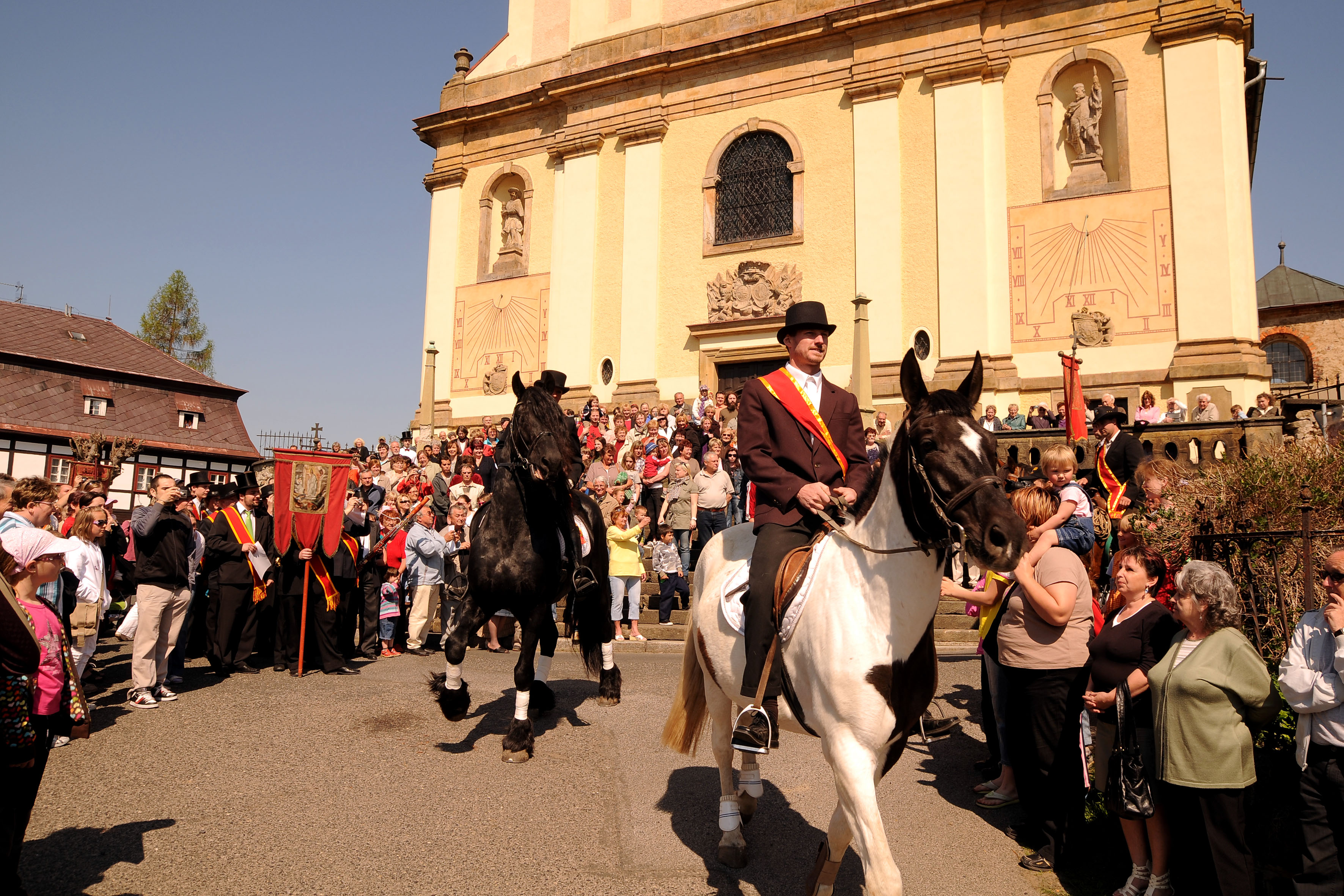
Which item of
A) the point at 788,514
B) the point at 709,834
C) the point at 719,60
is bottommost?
the point at 709,834

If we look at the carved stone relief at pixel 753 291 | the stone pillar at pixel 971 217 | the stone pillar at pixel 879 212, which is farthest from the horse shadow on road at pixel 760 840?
the carved stone relief at pixel 753 291

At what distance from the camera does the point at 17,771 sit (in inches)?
146

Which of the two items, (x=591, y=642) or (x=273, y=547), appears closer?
(x=591, y=642)

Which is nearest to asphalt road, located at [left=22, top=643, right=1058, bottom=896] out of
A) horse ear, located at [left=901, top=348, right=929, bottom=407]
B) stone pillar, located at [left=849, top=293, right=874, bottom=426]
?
horse ear, located at [left=901, top=348, right=929, bottom=407]

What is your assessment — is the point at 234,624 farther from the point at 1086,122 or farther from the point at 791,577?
the point at 1086,122

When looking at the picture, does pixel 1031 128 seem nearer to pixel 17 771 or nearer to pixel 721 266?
pixel 721 266

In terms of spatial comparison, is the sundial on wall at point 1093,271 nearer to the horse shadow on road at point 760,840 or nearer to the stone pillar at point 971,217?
the stone pillar at point 971,217

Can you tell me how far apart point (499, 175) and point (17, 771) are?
2546cm

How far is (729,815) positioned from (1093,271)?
1803 centimetres

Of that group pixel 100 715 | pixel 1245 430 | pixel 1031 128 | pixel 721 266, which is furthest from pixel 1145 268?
pixel 100 715

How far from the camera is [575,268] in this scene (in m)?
24.8

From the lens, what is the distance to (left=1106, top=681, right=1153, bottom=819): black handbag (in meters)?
4.16

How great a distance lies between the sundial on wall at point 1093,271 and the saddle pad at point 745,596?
17.0 meters

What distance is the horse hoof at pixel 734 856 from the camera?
457 cm
